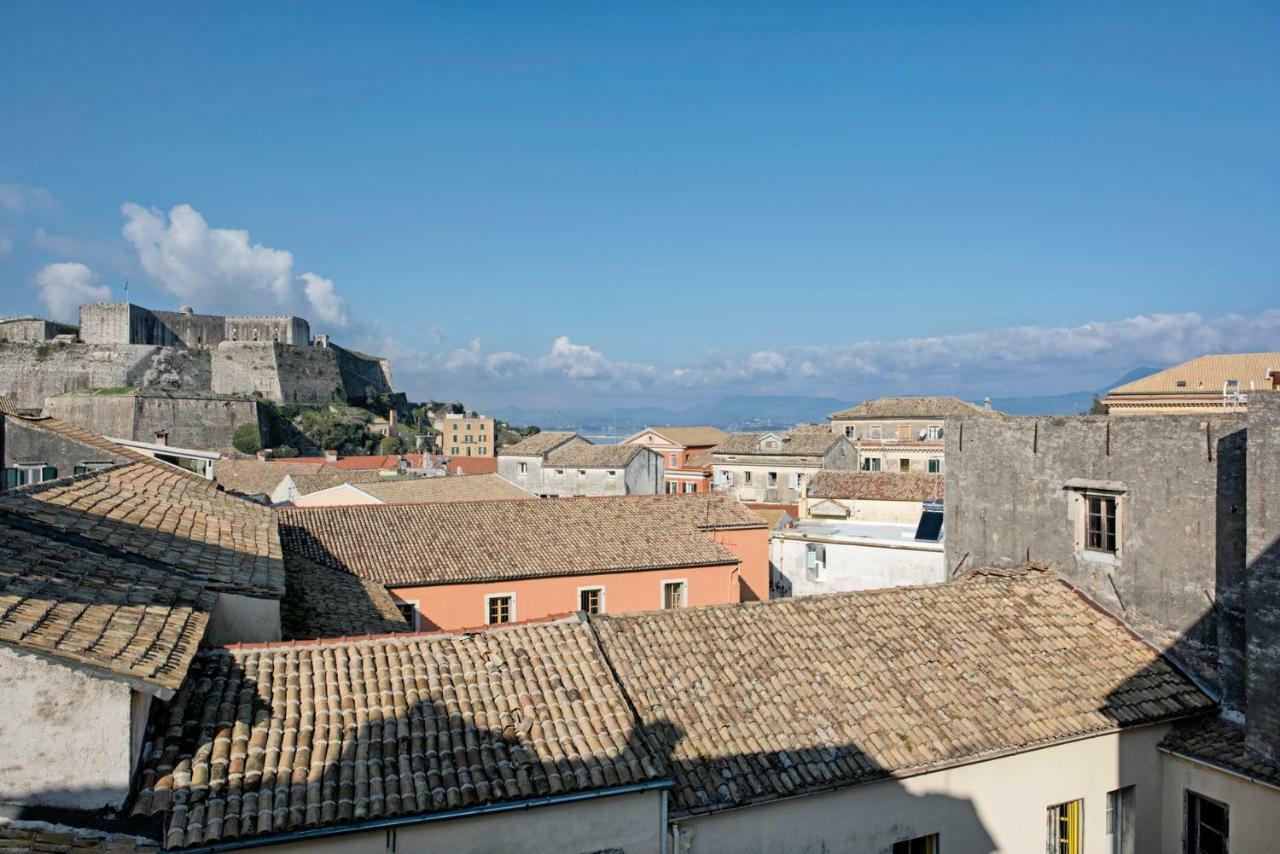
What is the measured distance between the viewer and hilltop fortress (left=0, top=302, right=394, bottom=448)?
73062 mm

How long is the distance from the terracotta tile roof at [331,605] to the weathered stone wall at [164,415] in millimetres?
60596

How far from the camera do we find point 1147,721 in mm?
11000

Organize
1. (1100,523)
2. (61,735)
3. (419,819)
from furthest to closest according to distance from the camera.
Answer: (1100,523) < (419,819) < (61,735)

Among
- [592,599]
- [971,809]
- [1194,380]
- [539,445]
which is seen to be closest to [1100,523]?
[971,809]

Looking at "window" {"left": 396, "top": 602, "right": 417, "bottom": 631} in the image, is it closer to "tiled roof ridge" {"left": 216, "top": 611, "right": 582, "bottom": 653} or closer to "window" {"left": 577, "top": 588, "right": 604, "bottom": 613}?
"window" {"left": 577, "top": 588, "right": 604, "bottom": 613}

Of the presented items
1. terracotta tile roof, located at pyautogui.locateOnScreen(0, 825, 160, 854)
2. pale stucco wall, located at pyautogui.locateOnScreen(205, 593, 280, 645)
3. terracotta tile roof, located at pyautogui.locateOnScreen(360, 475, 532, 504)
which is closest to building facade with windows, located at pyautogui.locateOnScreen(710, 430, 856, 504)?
terracotta tile roof, located at pyautogui.locateOnScreen(360, 475, 532, 504)

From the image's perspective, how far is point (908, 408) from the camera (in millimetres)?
64000

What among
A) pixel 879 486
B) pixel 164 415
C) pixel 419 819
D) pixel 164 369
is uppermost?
pixel 164 369

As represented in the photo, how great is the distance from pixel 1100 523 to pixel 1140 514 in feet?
2.84

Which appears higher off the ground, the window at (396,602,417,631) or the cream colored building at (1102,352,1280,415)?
the cream colored building at (1102,352,1280,415)

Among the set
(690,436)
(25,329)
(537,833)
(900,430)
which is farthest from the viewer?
(25,329)

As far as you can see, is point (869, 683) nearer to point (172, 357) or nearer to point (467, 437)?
point (172, 357)

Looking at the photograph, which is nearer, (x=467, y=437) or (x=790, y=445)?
(x=790, y=445)

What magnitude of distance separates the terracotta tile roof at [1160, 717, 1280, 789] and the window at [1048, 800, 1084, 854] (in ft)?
5.36
